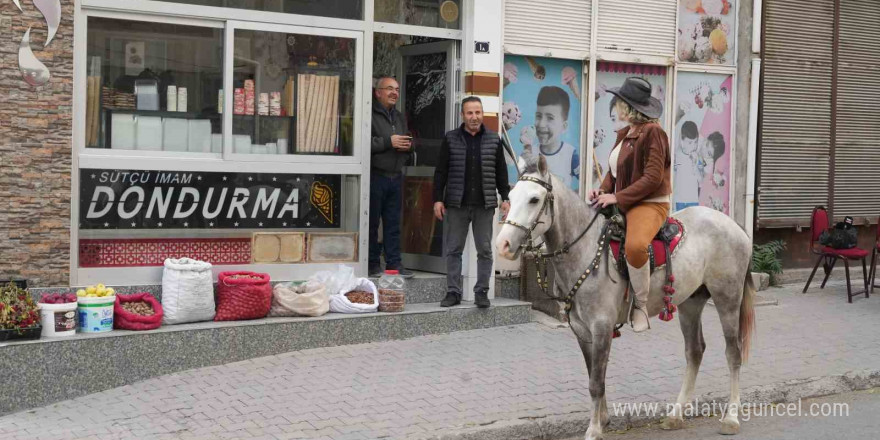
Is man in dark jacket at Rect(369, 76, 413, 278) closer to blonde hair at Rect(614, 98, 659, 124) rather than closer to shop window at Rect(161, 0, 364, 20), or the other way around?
shop window at Rect(161, 0, 364, 20)

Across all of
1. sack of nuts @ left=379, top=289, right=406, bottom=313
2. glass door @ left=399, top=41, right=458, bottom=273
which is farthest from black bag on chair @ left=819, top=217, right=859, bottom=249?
sack of nuts @ left=379, top=289, right=406, bottom=313

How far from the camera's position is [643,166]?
750cm

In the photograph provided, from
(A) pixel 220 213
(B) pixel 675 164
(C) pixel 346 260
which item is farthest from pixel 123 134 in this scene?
(B) pixel 675 164

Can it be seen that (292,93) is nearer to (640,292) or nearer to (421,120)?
(421,120)

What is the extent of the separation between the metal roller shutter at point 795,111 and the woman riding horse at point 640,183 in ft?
22.7

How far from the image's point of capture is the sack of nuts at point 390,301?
34.0ft

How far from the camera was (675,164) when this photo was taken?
527 inches

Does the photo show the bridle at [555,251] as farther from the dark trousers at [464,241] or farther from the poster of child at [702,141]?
the poster of child at [702,141]

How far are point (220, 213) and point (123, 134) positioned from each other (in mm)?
1186

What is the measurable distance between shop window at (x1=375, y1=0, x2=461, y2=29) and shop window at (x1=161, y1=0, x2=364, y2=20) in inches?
17.3

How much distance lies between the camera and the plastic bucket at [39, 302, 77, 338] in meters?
8.41

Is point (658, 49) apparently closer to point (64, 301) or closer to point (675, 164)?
point (675, 164)

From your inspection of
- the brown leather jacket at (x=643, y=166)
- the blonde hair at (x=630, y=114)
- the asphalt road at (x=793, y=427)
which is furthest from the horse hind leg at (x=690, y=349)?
the blonde hair at (x=630, y=114)

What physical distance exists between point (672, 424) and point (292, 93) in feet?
17.2
